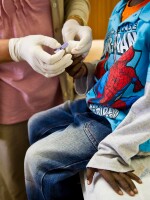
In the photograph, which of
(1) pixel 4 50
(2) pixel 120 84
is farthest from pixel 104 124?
(1) pixel 4 50

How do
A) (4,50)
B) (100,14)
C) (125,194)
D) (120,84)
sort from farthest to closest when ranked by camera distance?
(100,14), (4,50), (120,84), (125,194)

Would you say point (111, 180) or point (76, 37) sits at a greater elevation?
point (76, 37)

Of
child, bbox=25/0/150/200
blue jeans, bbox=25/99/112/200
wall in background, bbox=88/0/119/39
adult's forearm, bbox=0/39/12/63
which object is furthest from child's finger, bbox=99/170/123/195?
wall in background, bbox=88/0/119/39

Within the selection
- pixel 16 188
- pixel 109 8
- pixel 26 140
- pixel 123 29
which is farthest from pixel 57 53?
pixel 109 8

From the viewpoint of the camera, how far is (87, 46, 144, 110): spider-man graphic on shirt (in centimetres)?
72

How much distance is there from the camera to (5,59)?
89 centimetres

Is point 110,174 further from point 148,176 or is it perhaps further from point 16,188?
point 16,188

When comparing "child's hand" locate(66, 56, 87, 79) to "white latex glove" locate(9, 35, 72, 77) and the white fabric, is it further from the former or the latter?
the white fabric

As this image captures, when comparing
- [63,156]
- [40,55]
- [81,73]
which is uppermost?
[40,55]

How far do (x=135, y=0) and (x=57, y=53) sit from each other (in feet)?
0.91

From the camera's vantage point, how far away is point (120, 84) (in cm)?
74

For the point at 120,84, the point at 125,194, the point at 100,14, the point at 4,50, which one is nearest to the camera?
the point at 125,194

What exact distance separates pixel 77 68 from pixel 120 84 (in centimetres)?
22

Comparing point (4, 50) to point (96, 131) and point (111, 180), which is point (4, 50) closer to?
point (96, 131)
